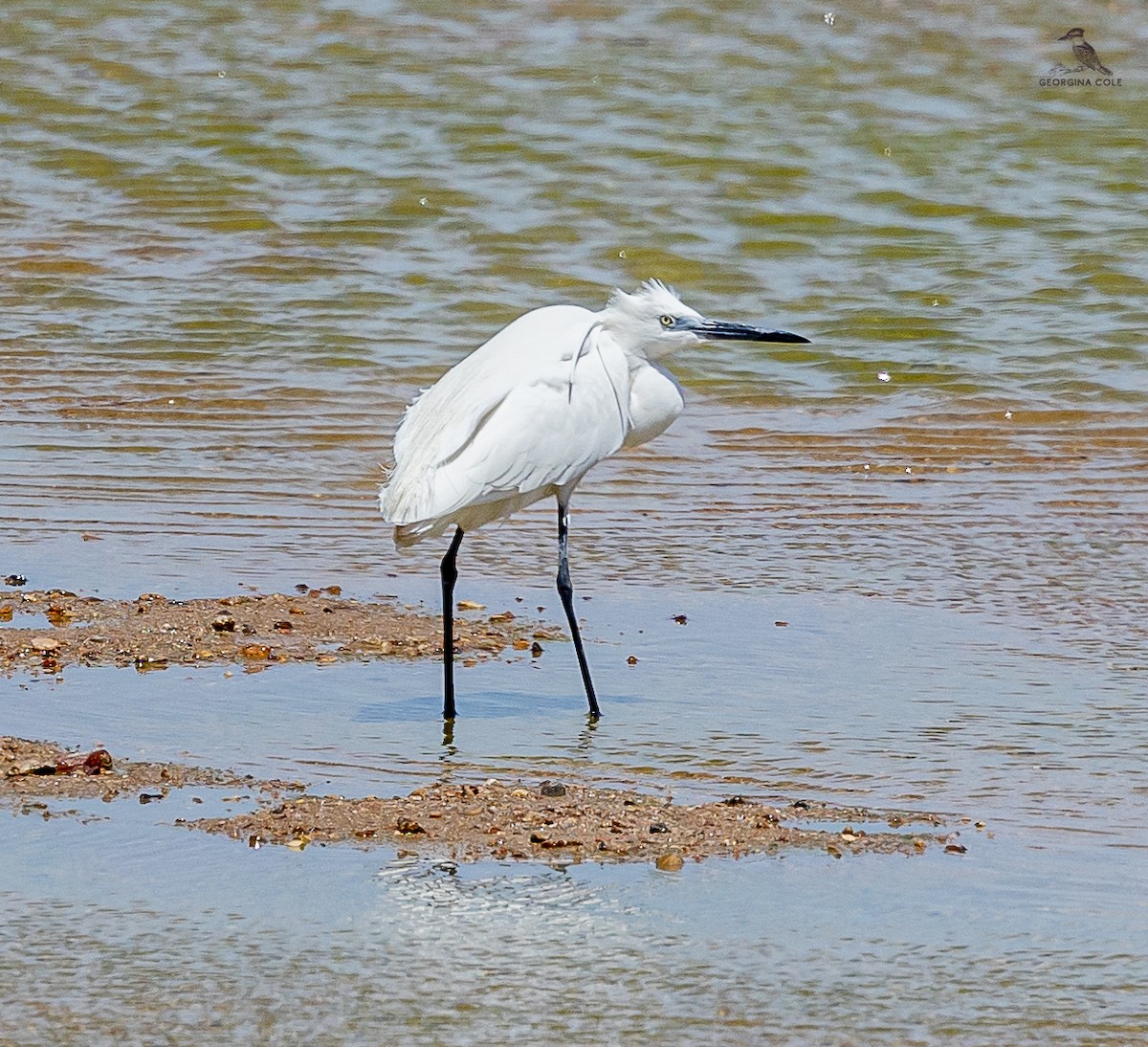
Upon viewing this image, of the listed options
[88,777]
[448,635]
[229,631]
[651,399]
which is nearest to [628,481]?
[651,399]

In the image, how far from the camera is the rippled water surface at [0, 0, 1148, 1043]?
13.4 feet

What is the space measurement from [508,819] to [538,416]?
1.60 m

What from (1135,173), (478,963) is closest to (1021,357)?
(1135,173)

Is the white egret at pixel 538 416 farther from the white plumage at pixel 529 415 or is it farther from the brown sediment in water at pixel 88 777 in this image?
the brown sediment in water at pixel 88 777

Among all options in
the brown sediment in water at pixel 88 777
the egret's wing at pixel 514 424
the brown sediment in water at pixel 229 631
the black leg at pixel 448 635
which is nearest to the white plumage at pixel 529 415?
the egret's wing at pixel 514 424

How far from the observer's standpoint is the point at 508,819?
4.80 metres

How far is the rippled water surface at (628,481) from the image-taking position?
13.4 feet

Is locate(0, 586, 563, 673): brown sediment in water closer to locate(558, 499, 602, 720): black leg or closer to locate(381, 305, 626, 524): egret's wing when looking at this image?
locate(558, 499, 602, 720): black leg

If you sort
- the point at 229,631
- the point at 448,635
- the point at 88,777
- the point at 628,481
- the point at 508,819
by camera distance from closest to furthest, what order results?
the point at 508,819, the point at 88,777, the point at 448,635, the point at 229,631, the point at 628,481

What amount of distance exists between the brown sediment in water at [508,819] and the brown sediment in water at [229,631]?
1.07 m

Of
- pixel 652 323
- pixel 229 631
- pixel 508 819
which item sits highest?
pixel 652 323

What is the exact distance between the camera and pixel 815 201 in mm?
13641

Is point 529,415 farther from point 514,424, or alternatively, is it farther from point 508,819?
point 508,819

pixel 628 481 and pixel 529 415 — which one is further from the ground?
pixel 529 415
